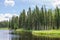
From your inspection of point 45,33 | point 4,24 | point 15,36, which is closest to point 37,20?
point 45,33

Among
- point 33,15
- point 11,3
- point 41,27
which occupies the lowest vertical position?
point 41,27

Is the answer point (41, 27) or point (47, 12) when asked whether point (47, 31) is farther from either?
point (47, 12)

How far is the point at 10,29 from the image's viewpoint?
464 centimetres

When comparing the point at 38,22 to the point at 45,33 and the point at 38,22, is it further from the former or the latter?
the point at 45,33

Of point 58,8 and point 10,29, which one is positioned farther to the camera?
point 58,8

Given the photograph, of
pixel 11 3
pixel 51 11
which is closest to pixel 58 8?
pixel 51 11

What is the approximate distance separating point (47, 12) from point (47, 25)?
1.40ft

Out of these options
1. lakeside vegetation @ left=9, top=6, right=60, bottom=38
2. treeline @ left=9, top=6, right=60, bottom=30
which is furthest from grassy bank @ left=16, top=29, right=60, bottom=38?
treeline @ left=9, top=6, right=60, bottom=30

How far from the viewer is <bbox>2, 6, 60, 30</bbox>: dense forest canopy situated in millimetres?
4707

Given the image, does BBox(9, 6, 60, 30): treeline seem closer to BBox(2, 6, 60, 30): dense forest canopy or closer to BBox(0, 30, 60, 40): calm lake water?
BBox(2, 6, 60, 30): dense forest canopy

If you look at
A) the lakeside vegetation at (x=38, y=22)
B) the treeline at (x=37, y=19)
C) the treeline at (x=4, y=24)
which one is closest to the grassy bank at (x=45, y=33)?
the lakeside vegetation at (x=38, y=22)

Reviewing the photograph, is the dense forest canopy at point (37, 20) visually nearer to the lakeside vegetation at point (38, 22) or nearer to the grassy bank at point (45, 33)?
the lakeside vegetation at point (38, 22)

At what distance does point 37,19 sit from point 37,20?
1.4 inches

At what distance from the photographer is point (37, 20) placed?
4824 mm
